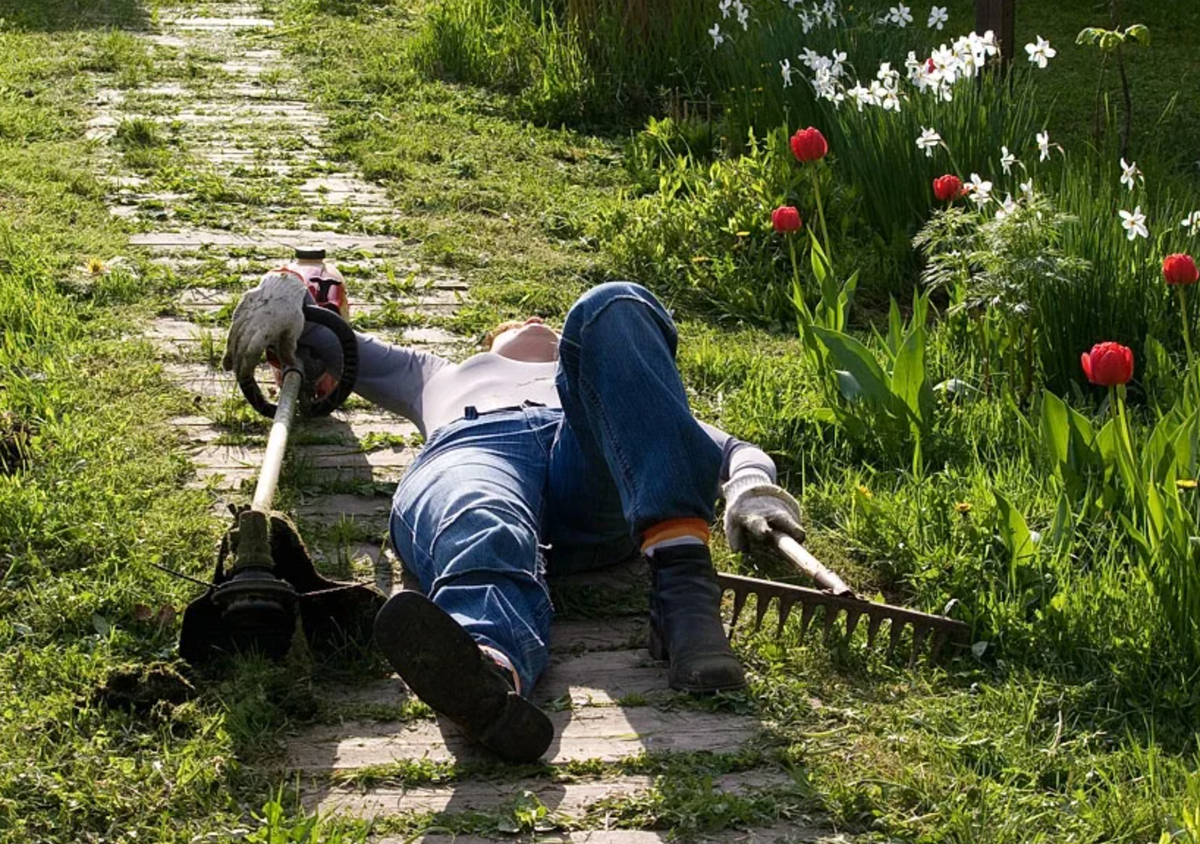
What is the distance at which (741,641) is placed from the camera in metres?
3.30

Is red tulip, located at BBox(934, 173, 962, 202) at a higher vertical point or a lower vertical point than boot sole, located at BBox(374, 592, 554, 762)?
higher

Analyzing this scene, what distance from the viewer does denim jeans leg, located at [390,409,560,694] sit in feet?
9.68

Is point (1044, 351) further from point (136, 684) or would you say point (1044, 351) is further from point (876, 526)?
point (136, 684)

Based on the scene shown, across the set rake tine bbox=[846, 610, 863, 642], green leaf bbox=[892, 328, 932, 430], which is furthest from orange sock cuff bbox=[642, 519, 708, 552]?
green leaf bbox=[892, 328, 932, 430]

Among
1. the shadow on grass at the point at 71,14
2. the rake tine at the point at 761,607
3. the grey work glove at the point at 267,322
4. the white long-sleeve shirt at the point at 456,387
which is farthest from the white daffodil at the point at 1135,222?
the shadow on grass at the point at 71,14

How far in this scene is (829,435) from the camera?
427cm

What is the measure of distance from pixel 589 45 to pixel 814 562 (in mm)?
5729

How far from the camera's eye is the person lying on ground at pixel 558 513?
2.71 metres

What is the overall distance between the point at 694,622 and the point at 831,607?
0.30m

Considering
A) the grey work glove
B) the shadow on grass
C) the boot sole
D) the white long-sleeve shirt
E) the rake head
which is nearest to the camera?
the boot sole

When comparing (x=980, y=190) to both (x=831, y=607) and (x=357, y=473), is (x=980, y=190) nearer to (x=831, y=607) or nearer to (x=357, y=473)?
(x=831, y=607)

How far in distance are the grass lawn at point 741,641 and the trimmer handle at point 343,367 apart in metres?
0.30

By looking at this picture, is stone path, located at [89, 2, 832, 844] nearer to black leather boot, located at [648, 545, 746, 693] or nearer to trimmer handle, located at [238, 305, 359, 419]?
black leather boot, located at [648, 545, 746, 693]


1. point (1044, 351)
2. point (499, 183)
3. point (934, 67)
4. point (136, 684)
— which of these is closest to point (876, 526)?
point (1044, 351)
